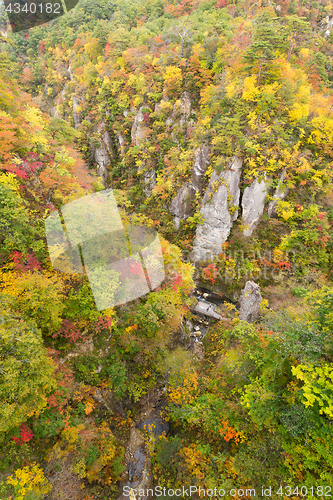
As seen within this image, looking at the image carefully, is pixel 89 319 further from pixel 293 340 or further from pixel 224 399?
pixel 293 340

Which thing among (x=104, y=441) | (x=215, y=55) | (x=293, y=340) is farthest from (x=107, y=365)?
(x=215, y=55)

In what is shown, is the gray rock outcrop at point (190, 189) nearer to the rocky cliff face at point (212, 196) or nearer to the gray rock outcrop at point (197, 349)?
the rocky cliff face at point (212, 196)

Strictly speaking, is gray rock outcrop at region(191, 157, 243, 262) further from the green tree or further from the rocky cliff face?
the green tree

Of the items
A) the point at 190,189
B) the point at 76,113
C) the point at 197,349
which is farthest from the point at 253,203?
the point at 76,113

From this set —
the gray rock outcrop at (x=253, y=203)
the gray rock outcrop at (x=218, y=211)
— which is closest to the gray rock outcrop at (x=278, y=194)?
the gray rock outcrop at (x=253, y=203)

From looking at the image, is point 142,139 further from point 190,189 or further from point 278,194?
point 278,194

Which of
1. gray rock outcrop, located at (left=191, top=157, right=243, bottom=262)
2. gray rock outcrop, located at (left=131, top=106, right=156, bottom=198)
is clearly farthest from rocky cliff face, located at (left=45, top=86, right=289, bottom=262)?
gray rock outcrop, located at (left=131, top=106, right=156, bottom=198)
